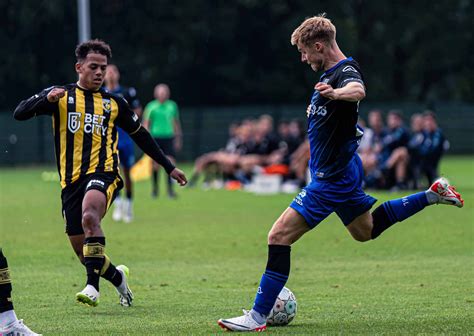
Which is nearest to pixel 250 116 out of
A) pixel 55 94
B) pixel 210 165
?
pixel 210 165

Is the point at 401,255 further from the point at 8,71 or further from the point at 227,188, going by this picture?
the point at 8,71

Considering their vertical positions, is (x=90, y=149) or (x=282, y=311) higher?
(x=90, y=149)

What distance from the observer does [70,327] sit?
7.54 metres

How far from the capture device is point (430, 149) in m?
23.9

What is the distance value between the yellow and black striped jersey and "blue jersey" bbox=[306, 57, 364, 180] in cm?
196

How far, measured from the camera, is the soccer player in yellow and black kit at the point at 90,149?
8.28 metres

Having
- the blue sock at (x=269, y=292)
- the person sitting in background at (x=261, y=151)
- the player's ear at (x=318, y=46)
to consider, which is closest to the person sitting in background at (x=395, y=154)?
the person sitting in background at (x=261, y=151)

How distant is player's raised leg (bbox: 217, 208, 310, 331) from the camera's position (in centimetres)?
732

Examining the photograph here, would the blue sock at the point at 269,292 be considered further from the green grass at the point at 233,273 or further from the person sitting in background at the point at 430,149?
the person sitting in background at the point at 430,149

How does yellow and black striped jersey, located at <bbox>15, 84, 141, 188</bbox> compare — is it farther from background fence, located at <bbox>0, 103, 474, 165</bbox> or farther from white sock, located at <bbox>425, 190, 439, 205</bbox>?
background fence, located at <bbox>0, 103, 474, 165</bbox>

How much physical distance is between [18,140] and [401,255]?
32182 millimetres

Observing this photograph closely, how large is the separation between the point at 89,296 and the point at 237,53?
42988 mm

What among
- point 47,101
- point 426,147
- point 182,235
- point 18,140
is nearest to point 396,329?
point 47,101

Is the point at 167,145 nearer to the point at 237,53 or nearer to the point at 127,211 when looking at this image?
the point at 127,211
